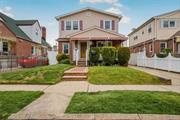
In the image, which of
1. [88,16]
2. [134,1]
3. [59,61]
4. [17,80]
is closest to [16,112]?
[17,80]

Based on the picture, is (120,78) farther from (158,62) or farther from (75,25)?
(75,25)

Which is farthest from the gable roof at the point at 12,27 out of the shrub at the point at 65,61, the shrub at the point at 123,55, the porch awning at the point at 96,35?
the shrub at the point at 123,55

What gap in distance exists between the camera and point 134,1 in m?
18.0

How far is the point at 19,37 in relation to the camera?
3031 centimetres

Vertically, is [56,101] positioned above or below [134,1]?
below

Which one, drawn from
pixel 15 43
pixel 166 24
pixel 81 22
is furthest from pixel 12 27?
pixel 166 24

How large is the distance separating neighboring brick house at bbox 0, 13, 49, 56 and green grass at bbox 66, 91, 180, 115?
21.5 m

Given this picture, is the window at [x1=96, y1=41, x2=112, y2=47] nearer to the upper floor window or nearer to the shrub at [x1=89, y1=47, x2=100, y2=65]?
the shrub at [x1=89, y1=47, x2=100, y2=65]

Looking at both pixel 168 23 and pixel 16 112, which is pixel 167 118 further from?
pixel 168 23

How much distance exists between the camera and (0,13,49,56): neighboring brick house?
2773cm

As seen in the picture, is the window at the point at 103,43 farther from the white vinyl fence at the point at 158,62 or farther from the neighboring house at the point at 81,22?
the white vinyl fence at the point at 158,62

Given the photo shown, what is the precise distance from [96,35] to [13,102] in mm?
19522

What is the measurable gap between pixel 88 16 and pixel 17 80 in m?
18.5

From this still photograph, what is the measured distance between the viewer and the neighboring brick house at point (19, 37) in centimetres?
2773
